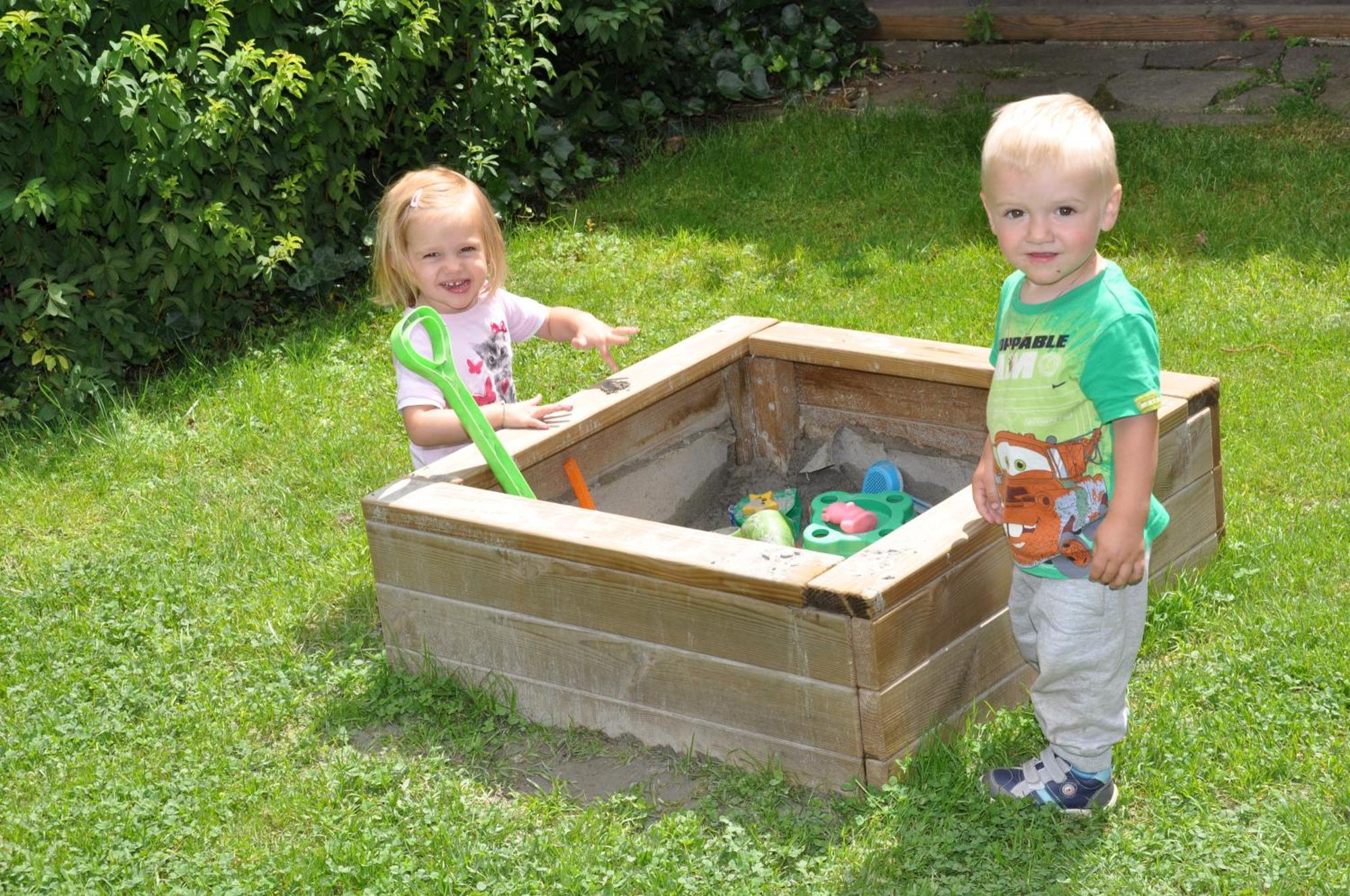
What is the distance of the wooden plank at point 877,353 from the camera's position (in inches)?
145

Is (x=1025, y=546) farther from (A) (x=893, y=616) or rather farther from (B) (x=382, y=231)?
(B) (x=382, y=231)

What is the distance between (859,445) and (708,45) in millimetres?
4011

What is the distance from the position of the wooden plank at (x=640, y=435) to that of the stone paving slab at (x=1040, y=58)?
398 cm

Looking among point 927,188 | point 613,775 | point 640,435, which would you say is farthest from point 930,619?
point 927,188

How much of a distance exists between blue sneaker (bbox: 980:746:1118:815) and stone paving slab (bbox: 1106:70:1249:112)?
4.57 metres

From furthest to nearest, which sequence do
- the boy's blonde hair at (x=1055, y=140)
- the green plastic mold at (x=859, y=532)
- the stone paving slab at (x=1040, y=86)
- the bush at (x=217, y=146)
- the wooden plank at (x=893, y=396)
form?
the stone paving slab at (x=1040, y=86), the bush at (x=217, y=146), the wooden plank at (x=893, y=396), the green plastic mold at (x=859, y=532), the boy's blonde hair at (x=1055, y=140)

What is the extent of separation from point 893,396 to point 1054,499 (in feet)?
3.97

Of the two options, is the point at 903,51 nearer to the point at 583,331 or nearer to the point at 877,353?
the point at 877,353

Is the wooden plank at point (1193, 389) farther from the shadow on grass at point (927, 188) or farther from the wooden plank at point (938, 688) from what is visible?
the shadow on grass at point (927, 188)

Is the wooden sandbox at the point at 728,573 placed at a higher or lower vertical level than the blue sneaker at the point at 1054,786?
higher

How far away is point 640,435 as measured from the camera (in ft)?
12.7

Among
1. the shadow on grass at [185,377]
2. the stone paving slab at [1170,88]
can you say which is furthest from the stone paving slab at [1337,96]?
the shadow on grass at [185,377]

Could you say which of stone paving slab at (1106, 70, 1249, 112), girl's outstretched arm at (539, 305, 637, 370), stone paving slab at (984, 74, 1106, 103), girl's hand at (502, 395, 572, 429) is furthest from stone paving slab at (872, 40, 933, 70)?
girl's hand at (502, 395, 572, 429)

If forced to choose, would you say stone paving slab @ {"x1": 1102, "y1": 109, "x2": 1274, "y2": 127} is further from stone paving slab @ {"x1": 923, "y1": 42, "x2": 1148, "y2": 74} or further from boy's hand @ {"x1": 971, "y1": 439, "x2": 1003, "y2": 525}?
boy's hand @ {"x1": 971, "y1": 439, "x2": 1003, "y2": 525}
